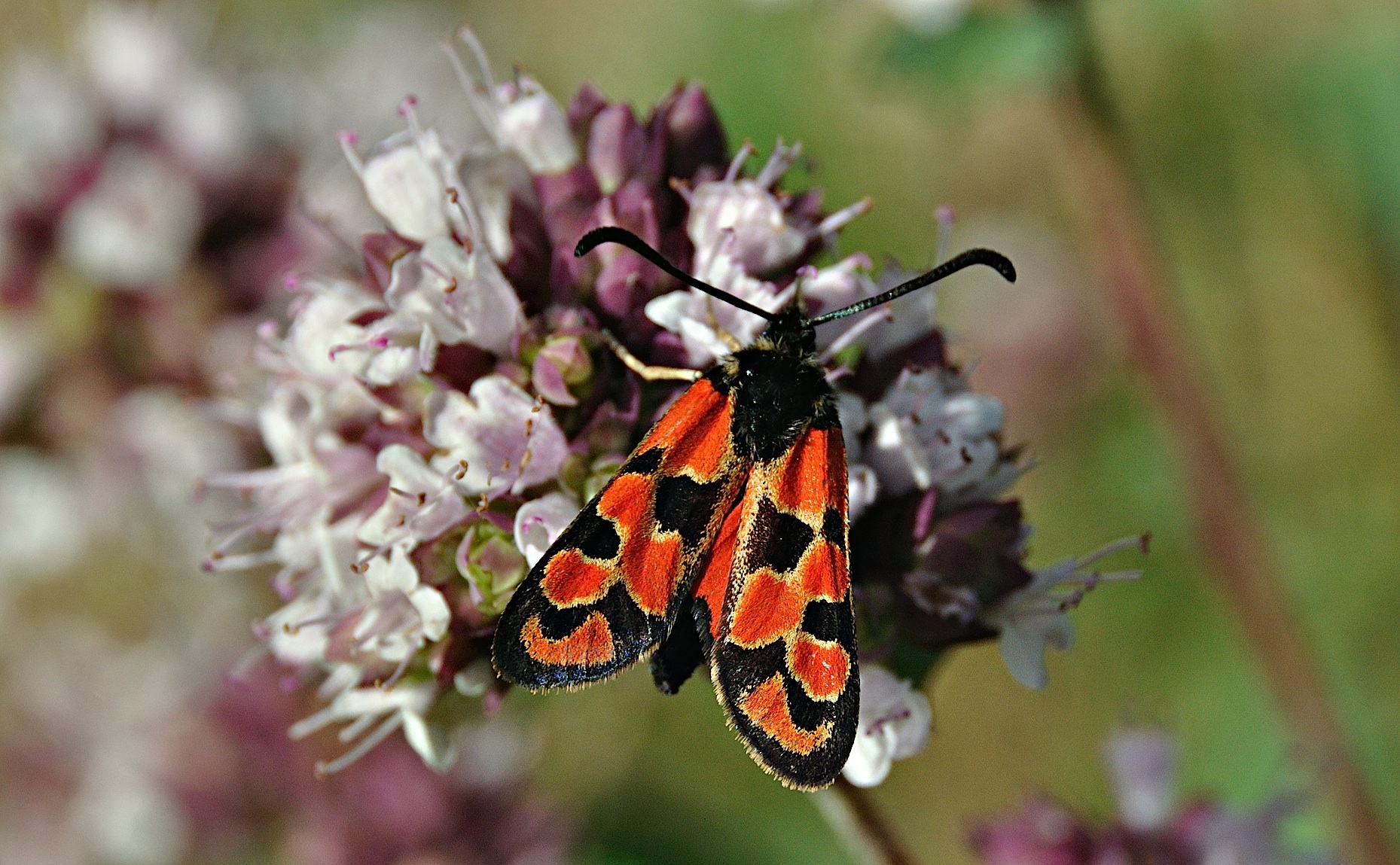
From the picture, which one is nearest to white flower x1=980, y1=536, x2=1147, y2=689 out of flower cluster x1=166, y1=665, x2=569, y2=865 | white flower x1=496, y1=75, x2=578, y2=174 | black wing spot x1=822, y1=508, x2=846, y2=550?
black wing spot x1=822, y1=508, x2=846, y2=550

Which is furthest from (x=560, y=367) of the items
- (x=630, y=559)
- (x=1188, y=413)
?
(x=1188, y=413)

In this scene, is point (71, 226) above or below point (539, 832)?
above

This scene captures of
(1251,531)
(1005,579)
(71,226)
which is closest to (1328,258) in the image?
(1251,531)

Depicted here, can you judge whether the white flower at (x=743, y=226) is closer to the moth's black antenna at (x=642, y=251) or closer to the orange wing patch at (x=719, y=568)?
the moth's black antenna at (x=642, y=251)

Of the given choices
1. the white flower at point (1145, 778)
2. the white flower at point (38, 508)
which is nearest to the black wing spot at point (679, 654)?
the white flower at point (1145, 778)

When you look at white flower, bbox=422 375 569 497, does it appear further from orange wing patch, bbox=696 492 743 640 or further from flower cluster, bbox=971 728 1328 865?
flower cluster, bbox=971 728 1328 865

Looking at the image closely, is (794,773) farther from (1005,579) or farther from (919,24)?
(919,24)
